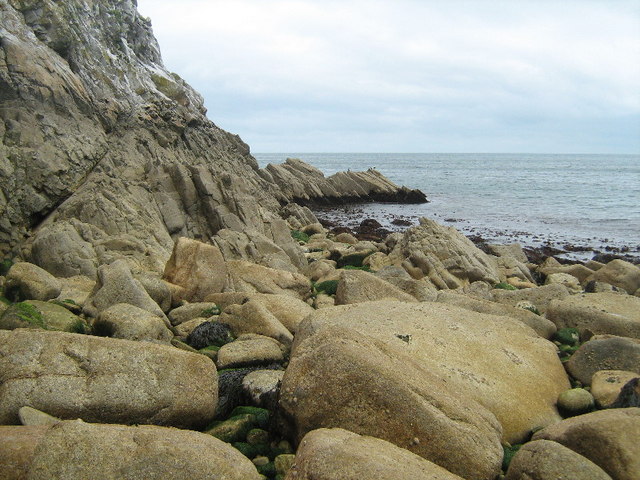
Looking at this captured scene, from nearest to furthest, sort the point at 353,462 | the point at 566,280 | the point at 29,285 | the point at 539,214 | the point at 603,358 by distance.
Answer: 1. the point at 353,462
2. the point at 603,358
3. the point at 29,285
4. the point at 566,280
5. the point at 539,214

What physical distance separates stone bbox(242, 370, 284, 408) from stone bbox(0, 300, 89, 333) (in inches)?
151

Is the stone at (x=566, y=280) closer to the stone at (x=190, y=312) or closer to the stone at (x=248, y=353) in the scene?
the stone at (x=190, y=312)

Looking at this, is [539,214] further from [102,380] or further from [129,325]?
[102,380]

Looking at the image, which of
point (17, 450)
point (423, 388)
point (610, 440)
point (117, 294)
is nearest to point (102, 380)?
point (17, 450)

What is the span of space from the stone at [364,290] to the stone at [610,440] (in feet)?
26.0

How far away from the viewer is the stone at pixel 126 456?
525 cm

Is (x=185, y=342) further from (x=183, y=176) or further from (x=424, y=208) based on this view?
(x=424, y=208)

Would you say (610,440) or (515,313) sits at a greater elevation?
(610,440)

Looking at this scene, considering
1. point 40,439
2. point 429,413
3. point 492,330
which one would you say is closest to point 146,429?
point 40,439

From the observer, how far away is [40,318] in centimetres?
1044

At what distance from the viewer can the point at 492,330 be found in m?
11.5

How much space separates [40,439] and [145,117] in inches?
953

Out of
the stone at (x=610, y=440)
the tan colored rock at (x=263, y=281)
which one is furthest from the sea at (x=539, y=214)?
the stone at (x=610, y=440)

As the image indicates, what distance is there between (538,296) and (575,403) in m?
7.70
